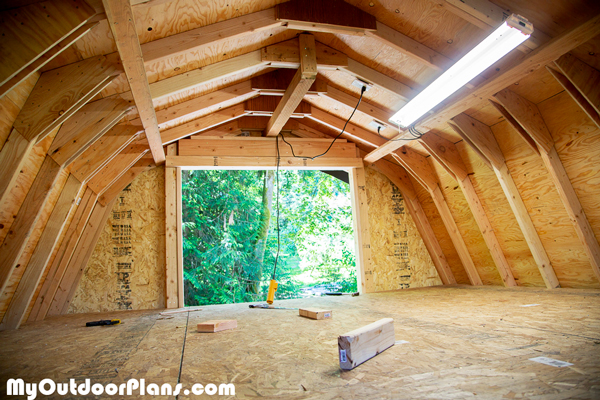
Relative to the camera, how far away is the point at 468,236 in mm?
5141

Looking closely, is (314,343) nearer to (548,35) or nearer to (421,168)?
(548,35)

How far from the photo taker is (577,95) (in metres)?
2.86

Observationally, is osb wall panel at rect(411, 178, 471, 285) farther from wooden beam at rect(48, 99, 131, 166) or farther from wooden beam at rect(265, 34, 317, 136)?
wooden beam at rect(48, 99, 131, 166)

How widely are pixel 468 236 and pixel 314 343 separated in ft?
12.2

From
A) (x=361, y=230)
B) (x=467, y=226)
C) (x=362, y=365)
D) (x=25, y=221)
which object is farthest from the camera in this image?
(x=361, y=230)

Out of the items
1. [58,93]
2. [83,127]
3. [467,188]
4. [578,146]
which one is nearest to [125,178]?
[83,127]

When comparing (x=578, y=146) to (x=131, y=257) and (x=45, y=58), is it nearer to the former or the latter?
(x=45, y=58)

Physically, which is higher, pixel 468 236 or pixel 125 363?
pixel 468 236

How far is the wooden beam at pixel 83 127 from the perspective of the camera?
2.87m

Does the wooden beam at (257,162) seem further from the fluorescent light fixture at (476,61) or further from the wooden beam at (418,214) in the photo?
the fluorescent light fixture at (476,61)

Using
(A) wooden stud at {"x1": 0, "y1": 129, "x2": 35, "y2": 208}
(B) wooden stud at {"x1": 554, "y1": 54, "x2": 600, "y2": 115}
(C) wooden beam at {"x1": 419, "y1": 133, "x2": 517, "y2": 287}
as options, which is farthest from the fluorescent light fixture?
(A) wooden stud at {"x1": 0, "y1": 129, "x2": 35, "y2": 208}

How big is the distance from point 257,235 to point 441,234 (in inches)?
190

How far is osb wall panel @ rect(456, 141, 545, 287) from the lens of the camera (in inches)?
171

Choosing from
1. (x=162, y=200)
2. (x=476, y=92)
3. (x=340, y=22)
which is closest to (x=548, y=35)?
(x=476, y=92)
